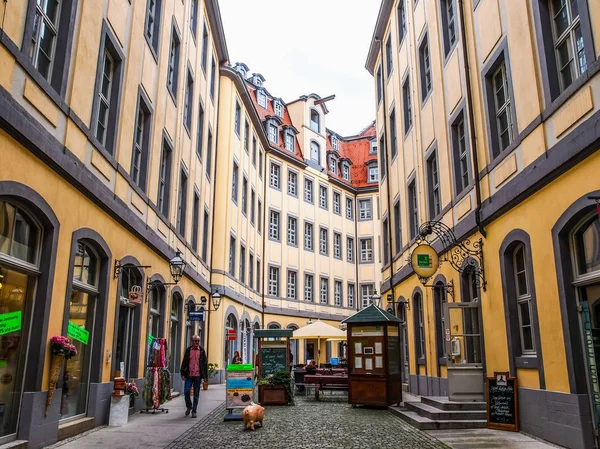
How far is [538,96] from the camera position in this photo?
921cm

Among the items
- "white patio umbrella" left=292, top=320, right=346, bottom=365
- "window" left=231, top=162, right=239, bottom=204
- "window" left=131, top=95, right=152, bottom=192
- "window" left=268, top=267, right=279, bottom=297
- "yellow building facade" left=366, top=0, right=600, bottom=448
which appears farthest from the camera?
"window" left=268, top=267, right=279, bottom=297

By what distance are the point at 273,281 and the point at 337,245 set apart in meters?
7.33

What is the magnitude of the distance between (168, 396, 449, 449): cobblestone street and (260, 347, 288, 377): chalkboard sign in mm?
6071

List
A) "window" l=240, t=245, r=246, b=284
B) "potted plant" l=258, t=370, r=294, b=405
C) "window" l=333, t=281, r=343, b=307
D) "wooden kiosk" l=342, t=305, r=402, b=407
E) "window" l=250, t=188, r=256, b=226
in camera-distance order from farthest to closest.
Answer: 1. "window" l=333, t=281, r=343, b=307
2. "window" l=250, t=188, r=256, b=226
3. "window" l=240, t=245, r=246, b=284
4. "potted plant" l=258, t=370, r=294, b=405
5. "wooden kiosk" l=342, t=305, r=402, b=407

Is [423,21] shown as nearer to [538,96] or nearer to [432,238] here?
[432,238]

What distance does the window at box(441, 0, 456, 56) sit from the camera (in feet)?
48.4

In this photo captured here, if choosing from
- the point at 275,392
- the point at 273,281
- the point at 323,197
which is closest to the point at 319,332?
the point at 275,392

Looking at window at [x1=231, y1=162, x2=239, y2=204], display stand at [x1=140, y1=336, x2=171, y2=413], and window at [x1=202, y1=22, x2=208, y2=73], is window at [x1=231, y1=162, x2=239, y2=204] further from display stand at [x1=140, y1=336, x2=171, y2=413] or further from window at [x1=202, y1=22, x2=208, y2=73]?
display stand at [x1=140, y1=336, x2=171, y2=413]

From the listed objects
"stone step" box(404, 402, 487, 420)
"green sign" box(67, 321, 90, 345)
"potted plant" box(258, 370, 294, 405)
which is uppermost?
"green sign" box(67, 321, 90, 345)

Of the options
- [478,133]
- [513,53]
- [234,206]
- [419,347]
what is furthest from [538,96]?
[234,206]

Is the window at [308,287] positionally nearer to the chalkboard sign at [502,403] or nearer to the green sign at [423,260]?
the green sign at [423,260]

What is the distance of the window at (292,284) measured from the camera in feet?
117

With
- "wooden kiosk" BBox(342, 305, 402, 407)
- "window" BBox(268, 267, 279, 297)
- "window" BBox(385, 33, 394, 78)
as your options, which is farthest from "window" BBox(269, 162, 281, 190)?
"wooden kiosk" BBox(342, 305, 402, 407)

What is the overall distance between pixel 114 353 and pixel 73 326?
2256 millimetres
